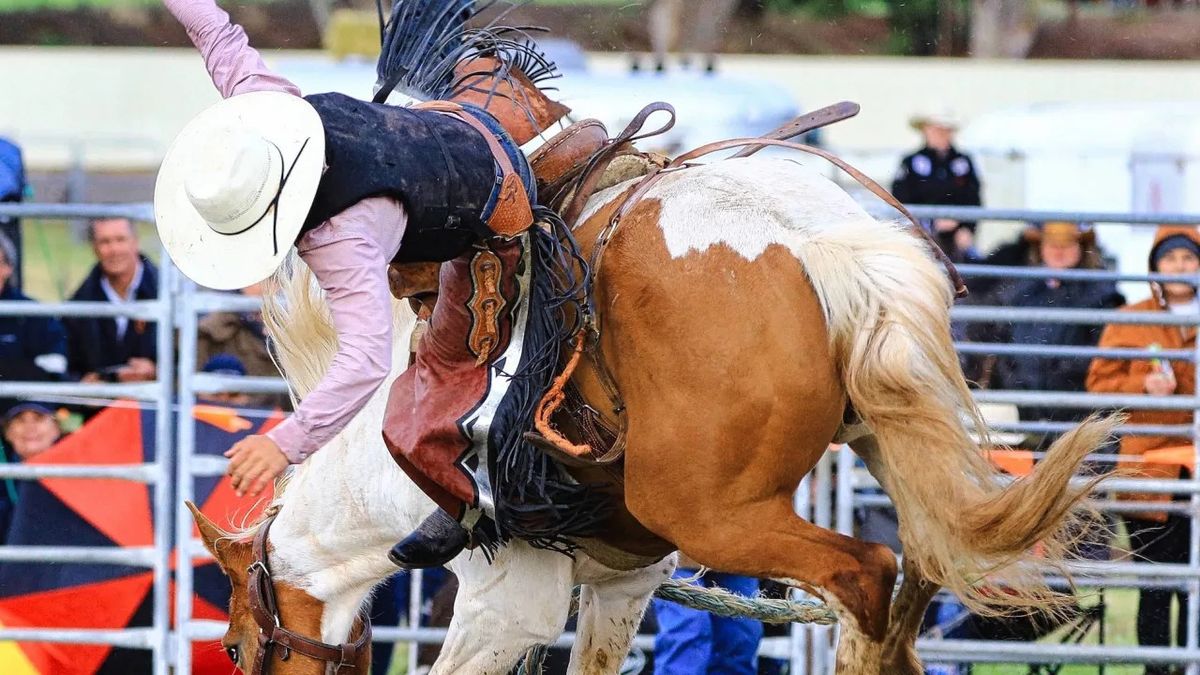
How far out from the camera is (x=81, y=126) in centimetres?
1989

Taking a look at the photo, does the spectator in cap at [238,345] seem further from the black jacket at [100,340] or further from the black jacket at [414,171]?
the black jacket at [414,171]

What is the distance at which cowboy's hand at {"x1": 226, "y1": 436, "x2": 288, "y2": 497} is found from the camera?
291 cm

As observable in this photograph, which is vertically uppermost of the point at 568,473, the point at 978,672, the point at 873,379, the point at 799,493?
the point at 873,379

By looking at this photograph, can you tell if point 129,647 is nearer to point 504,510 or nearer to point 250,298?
point 250,298

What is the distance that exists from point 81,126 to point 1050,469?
1859 cm

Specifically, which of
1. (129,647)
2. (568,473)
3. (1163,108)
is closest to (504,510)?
(568,473)

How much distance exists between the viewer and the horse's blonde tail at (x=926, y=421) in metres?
3.09

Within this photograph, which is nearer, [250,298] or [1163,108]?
[250,298]

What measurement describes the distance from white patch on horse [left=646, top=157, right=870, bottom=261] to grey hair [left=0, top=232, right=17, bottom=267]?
3.72 meters

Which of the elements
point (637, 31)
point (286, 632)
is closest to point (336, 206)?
point (286, 632)

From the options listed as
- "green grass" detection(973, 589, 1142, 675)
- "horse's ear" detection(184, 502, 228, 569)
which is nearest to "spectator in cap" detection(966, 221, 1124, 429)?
"green grass" detection(973, 589, 1142, 675)

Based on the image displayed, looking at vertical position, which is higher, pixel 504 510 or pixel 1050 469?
pixel 1050 469

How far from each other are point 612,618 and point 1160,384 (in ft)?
8.84

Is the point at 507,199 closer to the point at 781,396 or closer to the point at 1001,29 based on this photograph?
the point at 781,396
